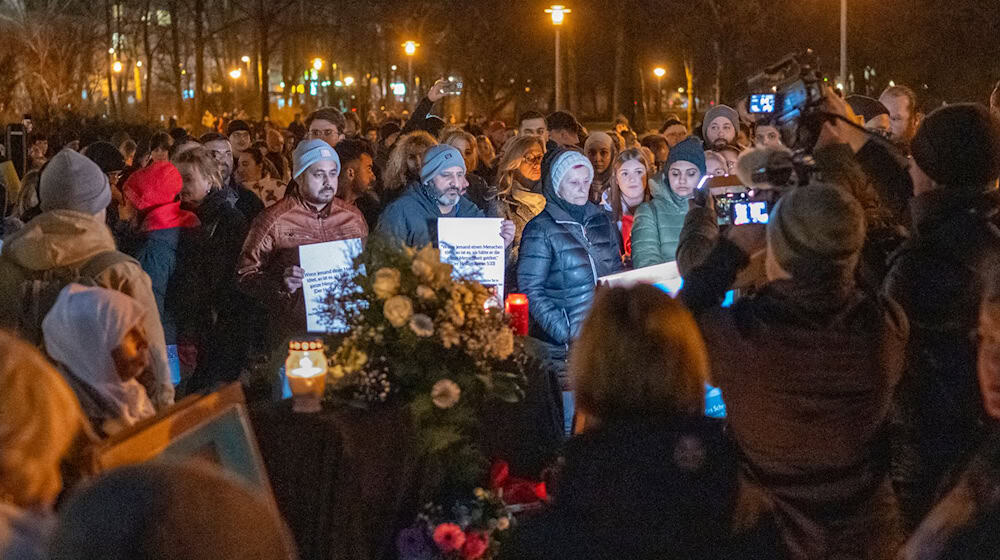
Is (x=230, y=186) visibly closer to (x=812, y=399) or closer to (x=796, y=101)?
(x=796, y=101)

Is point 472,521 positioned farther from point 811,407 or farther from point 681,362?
point 681,362

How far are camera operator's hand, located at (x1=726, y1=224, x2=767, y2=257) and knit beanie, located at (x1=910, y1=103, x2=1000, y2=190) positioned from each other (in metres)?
0.76

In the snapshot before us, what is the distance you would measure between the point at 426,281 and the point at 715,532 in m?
2.43

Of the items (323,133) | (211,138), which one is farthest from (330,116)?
(211,138)

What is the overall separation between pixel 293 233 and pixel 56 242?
2300 millimetres

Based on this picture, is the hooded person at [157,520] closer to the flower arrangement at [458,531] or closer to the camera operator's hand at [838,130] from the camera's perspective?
the flower arrangement at [458,531]

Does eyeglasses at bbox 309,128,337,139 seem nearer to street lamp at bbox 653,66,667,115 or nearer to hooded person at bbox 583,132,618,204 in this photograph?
hooded person at bbox 583,132,618,204

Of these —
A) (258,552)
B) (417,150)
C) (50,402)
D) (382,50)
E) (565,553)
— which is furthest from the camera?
(382,50)

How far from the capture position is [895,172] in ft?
16.0

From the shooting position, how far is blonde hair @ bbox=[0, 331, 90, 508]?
245cm

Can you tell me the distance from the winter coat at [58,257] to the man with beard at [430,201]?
8.28ft

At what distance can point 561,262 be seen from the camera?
6531mm

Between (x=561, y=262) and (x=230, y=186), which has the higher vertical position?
(x=230, y=186)

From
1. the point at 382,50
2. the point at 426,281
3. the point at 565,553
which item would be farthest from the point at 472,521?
the point at 382,50
